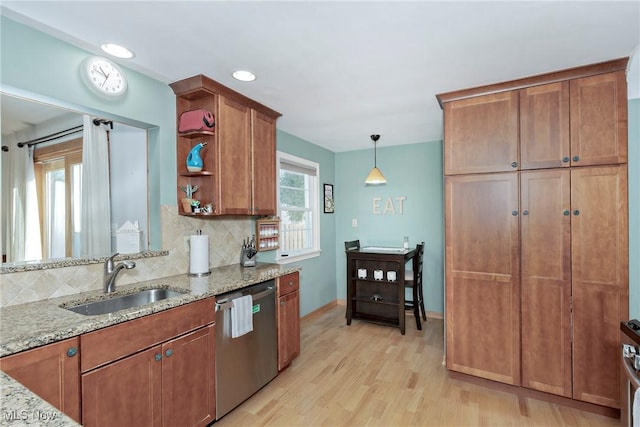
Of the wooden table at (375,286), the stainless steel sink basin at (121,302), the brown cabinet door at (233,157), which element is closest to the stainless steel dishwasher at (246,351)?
the stainless steel sink basin at (121,302)

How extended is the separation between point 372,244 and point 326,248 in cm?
67

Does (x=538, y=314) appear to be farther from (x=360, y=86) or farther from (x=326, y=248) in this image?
(x=326, y=248)

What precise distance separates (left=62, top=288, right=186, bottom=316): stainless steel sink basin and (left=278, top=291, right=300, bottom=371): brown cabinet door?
920 mm

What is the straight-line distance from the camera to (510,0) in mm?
1498

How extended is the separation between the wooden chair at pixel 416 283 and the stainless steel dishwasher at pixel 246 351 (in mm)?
1890

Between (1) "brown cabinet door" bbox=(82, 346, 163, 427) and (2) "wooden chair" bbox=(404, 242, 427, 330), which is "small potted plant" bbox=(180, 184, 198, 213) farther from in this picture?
(2) "wooden chair" bbox=(404, 242, 427, 330)

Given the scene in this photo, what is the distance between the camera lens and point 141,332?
164 cm

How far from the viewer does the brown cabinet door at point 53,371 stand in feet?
4.02

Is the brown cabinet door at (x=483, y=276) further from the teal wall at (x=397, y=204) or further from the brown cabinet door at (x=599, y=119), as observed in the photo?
the teal wall at (x=397, y=204)

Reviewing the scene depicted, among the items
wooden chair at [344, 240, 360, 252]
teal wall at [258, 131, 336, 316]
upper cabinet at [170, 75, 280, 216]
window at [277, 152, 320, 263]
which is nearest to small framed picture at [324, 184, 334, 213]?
teal wall at [258, 131, 336, 316]

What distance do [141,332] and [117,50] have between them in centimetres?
166

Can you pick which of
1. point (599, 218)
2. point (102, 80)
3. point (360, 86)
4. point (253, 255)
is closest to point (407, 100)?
point (360, 86)

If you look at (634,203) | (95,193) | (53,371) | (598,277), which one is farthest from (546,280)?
(95,193)

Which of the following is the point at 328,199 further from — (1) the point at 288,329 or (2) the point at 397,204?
(1) the point at 288,329
